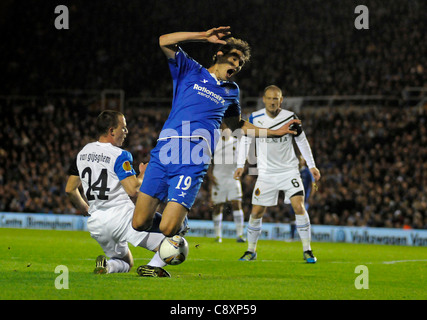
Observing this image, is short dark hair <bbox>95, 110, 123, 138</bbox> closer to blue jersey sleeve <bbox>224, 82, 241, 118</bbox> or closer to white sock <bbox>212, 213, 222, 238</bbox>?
blue jersey sleeve <bbox>224, 82, 241, 118</bbox>

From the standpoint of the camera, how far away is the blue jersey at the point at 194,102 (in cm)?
692

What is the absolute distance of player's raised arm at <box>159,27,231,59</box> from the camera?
247 inches

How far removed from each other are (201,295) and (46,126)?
884 inches

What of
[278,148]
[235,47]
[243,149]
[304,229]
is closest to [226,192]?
[243,149]

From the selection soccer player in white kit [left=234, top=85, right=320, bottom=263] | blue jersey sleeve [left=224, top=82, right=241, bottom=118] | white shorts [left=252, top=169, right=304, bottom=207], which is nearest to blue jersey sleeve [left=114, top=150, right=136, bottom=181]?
blue jersey sleeve [left=224, top=82, right=241, bottom=118]

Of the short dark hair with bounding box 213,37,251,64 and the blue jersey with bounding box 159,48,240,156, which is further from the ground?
the short dark hair with bounding box 213,37,251,64

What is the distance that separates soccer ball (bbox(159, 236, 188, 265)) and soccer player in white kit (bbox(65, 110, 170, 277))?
1.66 ft

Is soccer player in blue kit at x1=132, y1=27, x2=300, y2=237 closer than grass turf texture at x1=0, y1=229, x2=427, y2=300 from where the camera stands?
No

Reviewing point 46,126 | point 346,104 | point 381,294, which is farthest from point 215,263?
point 46,126

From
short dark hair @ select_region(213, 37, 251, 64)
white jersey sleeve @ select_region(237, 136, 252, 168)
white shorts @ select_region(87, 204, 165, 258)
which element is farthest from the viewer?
white jersey sleeve @ select_region(237, 136, 252, 168)

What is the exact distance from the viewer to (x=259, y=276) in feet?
25.9

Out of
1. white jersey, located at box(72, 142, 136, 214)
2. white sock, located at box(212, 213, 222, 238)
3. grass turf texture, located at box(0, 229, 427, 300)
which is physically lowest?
white sock, located at box(212, 213, 222, 238)

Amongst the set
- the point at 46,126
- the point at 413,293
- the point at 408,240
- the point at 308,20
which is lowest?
the point at 408,240

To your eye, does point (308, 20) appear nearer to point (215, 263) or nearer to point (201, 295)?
point (215, 263)
